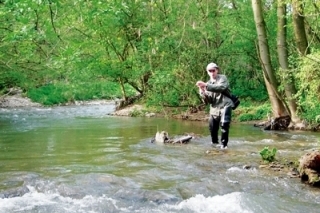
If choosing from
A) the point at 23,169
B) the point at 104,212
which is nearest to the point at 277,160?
the point at 104,212

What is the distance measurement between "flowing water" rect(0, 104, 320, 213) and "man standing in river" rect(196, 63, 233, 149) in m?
0.62

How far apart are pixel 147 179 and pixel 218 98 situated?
382 centimetres

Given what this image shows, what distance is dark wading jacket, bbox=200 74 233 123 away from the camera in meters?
10.3

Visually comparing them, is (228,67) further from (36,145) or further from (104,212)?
(104,212)

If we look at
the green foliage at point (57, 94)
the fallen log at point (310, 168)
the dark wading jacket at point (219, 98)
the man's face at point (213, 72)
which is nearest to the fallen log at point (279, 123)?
the dark wading jacket at point (219, 98)

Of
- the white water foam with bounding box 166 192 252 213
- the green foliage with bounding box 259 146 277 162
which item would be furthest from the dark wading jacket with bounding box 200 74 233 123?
the white water foam with bounding box 166 192 252 213

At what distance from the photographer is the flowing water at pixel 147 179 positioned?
6.00 metres

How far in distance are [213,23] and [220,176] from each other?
1661cm

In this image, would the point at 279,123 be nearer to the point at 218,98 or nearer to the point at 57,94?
the point at 218,98

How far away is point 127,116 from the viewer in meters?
24.0

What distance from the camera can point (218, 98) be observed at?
10617 millimetres

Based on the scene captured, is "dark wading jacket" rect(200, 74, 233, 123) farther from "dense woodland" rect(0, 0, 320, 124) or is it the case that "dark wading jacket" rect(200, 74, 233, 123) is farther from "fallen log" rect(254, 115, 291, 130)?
"dense woodland" rect(0, 0, 320, 124)

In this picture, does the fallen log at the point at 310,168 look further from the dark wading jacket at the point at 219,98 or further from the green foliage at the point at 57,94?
the green foliage at the point at 57,94

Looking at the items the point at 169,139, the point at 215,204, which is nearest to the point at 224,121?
the point at 169,139
